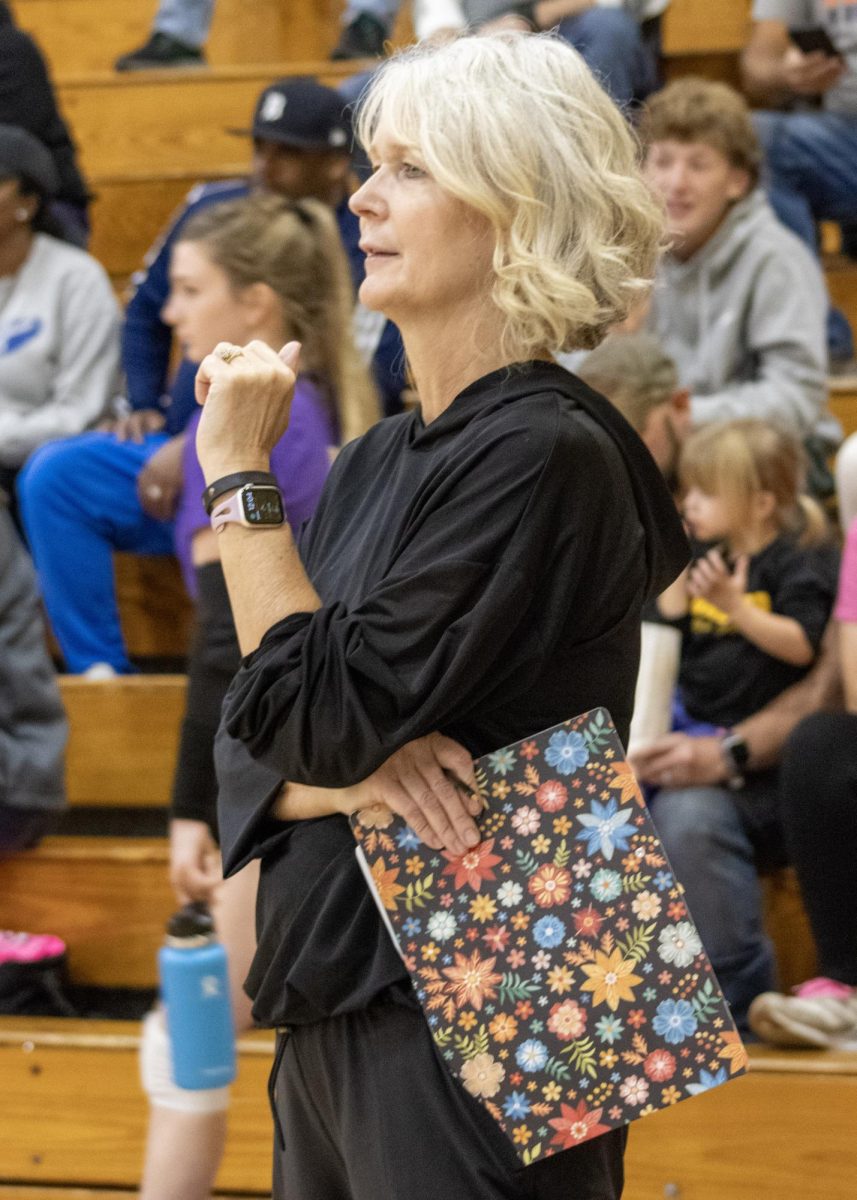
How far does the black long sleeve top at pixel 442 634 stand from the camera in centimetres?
106

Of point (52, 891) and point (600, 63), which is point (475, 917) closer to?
point (52, 891)

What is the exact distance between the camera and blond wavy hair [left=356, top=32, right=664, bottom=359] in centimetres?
112

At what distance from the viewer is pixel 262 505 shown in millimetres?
1137

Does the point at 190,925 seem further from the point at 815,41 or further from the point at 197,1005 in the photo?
the point at 815,41

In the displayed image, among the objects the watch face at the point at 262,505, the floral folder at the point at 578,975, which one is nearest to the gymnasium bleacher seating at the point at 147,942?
the floral folder at the point at 578,975

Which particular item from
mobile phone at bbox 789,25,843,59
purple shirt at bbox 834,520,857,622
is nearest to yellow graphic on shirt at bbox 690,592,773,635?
purple shirt at bbox 834,520,857,622

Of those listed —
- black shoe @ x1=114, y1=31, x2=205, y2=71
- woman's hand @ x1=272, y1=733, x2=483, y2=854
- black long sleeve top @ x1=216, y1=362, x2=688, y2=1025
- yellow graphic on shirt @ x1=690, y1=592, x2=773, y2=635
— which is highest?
black long sleeve top @ x1=216, y1=362, x2=688, y2=1025

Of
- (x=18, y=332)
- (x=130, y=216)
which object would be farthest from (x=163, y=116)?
(x=18, y=332)

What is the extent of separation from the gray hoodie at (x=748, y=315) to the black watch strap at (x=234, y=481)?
1842 mm

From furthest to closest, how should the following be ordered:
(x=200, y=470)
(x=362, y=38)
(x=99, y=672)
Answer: (x=362, y=38) → (x=99, y=672) → (x=200, y=470)

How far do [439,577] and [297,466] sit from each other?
88 cm

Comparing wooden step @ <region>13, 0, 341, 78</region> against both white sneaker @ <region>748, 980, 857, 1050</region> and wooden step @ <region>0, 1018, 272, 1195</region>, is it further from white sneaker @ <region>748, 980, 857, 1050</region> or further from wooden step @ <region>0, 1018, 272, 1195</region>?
white sneaker @ <region>748, 980, 857, 1050</region>

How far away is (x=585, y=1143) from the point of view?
1.13m

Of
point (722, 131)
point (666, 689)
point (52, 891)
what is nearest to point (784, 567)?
point (666, 689)
